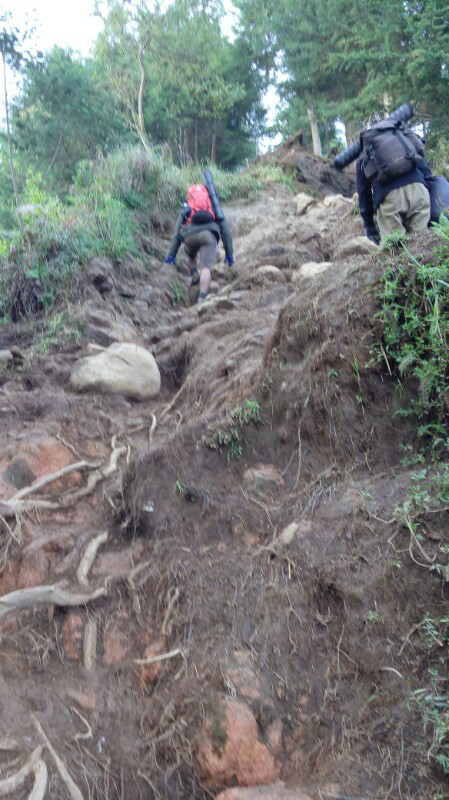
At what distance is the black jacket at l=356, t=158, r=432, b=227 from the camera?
528 cm

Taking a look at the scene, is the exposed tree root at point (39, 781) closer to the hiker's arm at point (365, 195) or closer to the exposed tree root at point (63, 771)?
the exposed tree root at point (63, 771)

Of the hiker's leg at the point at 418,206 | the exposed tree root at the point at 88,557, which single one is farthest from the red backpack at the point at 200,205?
the exposed tree root at the point at 88,557

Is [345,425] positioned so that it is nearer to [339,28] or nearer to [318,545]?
[318,545]

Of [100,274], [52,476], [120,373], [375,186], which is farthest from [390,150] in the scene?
[100,274]

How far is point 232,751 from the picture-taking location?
296 centimetres

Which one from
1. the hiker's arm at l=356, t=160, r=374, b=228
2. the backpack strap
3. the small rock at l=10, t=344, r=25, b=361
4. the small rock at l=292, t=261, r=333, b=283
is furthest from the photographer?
the small rock at l=292, t=261, r=333, b=283

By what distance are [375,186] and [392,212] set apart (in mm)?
299

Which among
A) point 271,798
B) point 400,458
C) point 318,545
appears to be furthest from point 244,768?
point 400,458

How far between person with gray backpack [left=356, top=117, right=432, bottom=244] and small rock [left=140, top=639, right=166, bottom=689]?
361 cm

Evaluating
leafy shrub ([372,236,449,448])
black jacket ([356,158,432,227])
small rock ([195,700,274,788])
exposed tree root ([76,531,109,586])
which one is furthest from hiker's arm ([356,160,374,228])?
small rock ([195,700,274,788])

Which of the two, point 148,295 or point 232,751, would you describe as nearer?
point 232,751

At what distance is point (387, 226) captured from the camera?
5375mm

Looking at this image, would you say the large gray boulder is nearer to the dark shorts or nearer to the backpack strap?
the dark shorts

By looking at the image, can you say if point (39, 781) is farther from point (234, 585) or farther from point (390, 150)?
point (390, 150)
